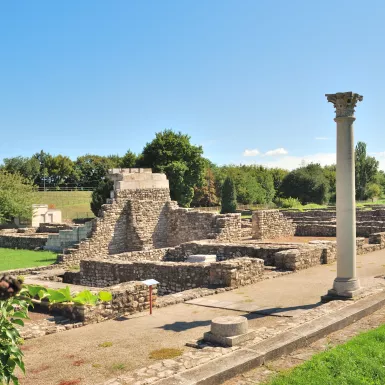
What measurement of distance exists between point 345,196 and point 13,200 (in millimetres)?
33288

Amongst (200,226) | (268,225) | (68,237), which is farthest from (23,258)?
(268,225)

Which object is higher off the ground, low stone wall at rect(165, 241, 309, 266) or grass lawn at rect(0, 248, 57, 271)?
low stone wall at rect(165, 241, 309, 266)

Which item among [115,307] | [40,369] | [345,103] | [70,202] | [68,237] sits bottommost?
[40,369]

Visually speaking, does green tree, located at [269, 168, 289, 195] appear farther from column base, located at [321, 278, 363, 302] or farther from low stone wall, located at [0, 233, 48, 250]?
column base, located at [321, 278, 363, 302]

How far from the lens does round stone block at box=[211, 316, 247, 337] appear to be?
7375 millimetres

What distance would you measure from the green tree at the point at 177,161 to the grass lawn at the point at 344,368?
159 feet

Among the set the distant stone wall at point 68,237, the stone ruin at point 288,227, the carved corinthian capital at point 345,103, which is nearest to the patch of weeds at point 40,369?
the carved corinthian capital at point 345,103

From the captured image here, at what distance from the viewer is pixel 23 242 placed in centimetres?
2795

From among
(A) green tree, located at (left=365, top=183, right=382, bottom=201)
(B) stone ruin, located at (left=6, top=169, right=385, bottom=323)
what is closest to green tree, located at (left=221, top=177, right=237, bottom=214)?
(B) stone ruin, located at (left=6, top=169, right=385, bottom=323)

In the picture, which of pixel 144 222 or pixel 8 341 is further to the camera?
pixel 144 222

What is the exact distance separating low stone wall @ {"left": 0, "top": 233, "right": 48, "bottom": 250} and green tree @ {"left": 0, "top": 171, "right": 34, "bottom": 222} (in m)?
9.12

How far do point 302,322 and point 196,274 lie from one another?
230 inches

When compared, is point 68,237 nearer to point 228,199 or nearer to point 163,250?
point 163,250

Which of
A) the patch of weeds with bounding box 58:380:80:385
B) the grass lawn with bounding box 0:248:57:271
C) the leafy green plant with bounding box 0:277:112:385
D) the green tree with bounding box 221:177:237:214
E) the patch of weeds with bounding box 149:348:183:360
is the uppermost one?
the green tree with bounding box 221:177:237:214
